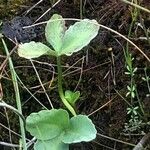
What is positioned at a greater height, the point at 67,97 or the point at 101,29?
the point at 101,29

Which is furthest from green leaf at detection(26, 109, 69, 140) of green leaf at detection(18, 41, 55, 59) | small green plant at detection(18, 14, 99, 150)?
green leaf at detection(18, 41, 55, 59)

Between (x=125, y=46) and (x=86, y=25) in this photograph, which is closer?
(x=86, y=25)

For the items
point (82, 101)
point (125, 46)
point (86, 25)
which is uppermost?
point (86, 25)

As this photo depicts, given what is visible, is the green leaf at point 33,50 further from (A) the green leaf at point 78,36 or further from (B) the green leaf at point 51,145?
(B) the green leaf at point 51,145

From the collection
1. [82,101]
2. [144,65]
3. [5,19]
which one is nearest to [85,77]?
[82,101]

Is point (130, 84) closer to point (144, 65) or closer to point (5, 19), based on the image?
point (144, 65)

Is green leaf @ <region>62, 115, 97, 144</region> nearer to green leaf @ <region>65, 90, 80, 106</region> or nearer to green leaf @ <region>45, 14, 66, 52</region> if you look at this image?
green leaf @ <region>65, 90, 80, 106</region>

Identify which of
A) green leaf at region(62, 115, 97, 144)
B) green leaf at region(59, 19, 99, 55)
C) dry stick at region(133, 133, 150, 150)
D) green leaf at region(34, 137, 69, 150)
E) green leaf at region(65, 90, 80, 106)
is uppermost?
green leaf at region(59, 19, 99, 55)

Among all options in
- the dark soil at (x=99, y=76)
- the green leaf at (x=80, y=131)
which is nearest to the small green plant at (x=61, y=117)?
the green leaf at (x=80, y=131)
